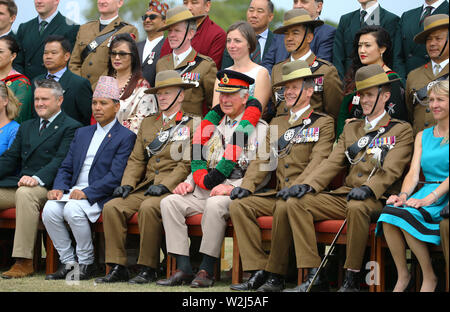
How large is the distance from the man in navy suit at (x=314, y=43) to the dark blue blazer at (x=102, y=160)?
1656mm

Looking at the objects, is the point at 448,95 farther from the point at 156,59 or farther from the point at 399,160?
the point at 156,59

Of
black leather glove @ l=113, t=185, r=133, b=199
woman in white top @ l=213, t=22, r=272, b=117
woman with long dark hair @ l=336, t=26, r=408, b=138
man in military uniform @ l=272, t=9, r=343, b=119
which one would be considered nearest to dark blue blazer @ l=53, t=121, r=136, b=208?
black leather glove @ l=113, t=185, r=133, b=199

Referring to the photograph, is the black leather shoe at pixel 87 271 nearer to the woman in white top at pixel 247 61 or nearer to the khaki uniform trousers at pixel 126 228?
the khaki uniform trousers at pixel 126 228

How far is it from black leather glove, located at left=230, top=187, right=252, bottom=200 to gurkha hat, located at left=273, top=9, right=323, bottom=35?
1765 mm

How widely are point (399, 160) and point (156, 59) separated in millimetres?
3302

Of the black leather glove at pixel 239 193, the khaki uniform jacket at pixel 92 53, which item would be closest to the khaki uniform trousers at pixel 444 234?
the black leather glove at pixel 239 193

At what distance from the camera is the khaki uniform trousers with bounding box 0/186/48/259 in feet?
23.0

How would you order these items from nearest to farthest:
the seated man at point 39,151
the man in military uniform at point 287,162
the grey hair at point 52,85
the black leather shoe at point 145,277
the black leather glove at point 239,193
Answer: the man in military uniform at point 287,162
the black leather glove at point 239,193
the black leather shoe at point 145,277
the seated man at point 39,151
the grey hair at point 52,85

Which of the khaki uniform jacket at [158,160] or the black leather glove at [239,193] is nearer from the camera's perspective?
the black leather glove at [239,193]

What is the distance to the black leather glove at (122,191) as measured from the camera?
691 centimetres

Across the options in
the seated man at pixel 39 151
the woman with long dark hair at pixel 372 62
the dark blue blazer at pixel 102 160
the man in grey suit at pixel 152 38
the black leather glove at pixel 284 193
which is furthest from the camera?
the man in grey suit at pixel 152 38

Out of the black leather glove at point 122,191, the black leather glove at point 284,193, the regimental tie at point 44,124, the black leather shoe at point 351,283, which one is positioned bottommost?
the black leather shoe at point 351,283

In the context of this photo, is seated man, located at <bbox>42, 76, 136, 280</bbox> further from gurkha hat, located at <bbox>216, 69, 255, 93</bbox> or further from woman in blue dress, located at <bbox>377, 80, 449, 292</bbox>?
woman in blue dress, located at <bbox>377, 80, 449, 292</bbox>

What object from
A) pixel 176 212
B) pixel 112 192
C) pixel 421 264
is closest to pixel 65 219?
pixel 112 192
